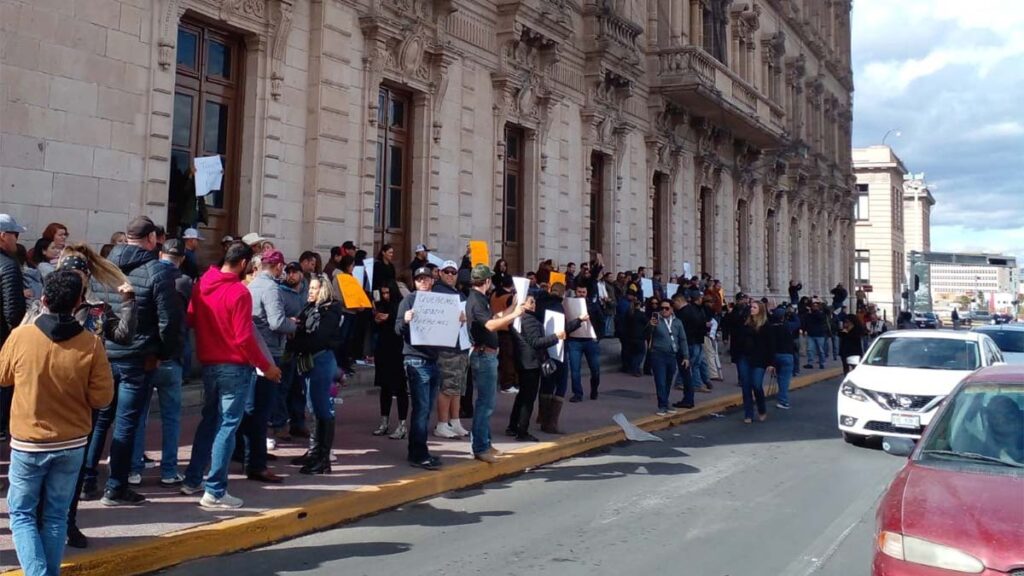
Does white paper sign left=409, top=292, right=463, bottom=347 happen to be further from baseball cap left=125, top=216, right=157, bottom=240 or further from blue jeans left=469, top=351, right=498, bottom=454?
baseball cap left=125, top=216, right=157, bottom=240

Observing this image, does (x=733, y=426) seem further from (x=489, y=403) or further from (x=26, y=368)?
(x=26, y=368)

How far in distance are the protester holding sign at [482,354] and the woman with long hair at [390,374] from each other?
3.44 ft

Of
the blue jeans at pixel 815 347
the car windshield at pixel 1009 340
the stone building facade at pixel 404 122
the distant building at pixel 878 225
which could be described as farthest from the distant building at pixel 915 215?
the car windshield at pixel 1009 340

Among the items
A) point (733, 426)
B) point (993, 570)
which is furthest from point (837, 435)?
point (993, 570)

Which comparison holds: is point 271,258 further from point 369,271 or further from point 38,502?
point 369,271

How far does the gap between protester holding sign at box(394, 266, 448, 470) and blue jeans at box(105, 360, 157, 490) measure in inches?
99.9

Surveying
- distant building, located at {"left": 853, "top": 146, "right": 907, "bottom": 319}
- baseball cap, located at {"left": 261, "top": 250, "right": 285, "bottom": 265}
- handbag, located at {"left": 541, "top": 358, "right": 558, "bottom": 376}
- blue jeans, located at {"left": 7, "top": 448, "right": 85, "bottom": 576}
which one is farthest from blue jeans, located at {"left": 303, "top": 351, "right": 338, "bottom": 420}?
distant building, located at {"left": 853, "top": 146, "right": 907, "bottom": 319}

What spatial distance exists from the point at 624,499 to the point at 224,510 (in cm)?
359

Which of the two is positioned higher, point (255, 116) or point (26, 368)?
point (255, 116)

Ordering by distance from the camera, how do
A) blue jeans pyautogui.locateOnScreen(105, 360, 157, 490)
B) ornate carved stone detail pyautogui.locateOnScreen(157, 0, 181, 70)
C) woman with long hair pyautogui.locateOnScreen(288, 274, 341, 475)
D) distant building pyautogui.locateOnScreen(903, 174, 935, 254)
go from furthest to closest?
distant building pyautogui.locateOnScreen(903, 174, 935, 254) → ornate carved stone detail pyautogui.locateOnScreen(157, 0, 181, 70) → woman with long hair pyautogui.locateOnScreen(288, 274, 341, 475) → blue jeans pyautogui.locateOnScreen(105, 360, 157, 490)

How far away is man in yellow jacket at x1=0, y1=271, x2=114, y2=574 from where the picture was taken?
4.13 m

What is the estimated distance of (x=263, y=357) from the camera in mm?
6297

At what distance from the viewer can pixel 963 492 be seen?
13.8 ft

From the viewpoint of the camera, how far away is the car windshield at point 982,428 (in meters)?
4.70
